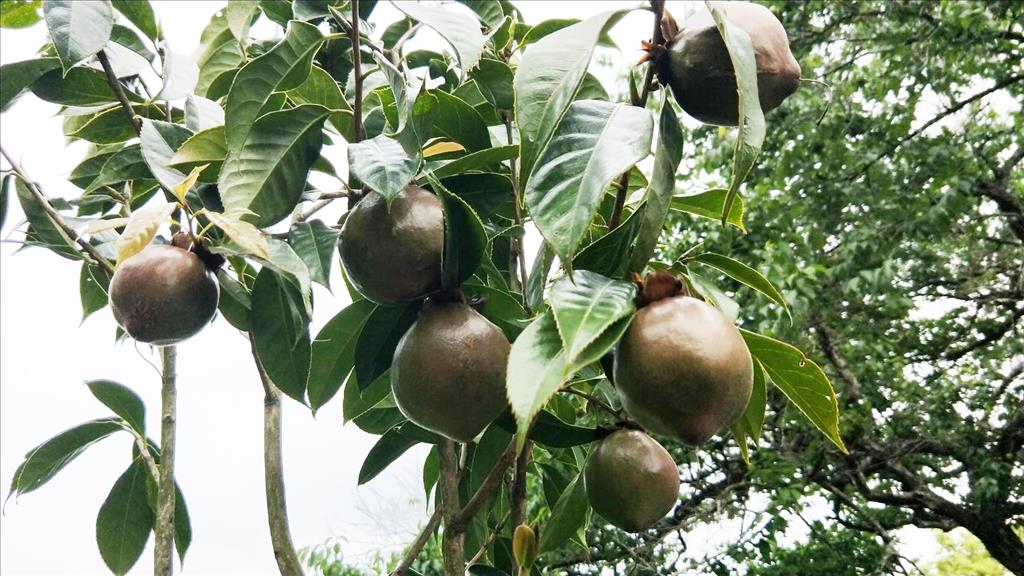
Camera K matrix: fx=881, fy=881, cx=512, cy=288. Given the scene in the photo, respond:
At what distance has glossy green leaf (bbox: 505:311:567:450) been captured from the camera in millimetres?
389

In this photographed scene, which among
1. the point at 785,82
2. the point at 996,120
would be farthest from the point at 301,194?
the point at 996,120

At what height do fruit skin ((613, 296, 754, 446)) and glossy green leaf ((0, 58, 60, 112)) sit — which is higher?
fruit skin ((613, 296, 754, 446))

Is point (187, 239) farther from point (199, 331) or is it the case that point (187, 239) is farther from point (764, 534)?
point (764, 534)

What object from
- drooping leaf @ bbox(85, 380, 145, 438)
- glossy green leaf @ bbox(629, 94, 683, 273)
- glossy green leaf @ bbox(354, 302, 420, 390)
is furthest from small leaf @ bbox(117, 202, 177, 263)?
drooping leaf @ bbox(85, 380, 145, 438)

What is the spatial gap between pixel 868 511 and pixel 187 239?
319cm

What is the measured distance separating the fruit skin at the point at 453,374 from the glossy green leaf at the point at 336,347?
0.14 m

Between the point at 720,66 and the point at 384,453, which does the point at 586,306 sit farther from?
the point at 384,453

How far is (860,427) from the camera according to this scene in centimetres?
323

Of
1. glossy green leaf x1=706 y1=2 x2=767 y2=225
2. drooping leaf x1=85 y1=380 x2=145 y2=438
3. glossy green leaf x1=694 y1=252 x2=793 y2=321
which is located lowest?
drooping leaf x1=85 y1=380 x2=145 y2=438

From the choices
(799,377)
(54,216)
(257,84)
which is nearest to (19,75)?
(54,216)

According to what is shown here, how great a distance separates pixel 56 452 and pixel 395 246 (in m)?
0.55

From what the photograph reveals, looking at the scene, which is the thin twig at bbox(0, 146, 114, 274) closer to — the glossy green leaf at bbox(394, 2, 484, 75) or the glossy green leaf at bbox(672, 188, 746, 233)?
the glossy green leaf at bbox(394, 2, 484, 75)

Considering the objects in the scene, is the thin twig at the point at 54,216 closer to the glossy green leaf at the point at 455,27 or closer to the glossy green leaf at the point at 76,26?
the glossy green leaf at the point at 76,26

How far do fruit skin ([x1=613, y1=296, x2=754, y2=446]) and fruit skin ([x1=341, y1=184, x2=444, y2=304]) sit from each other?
0.14 m
